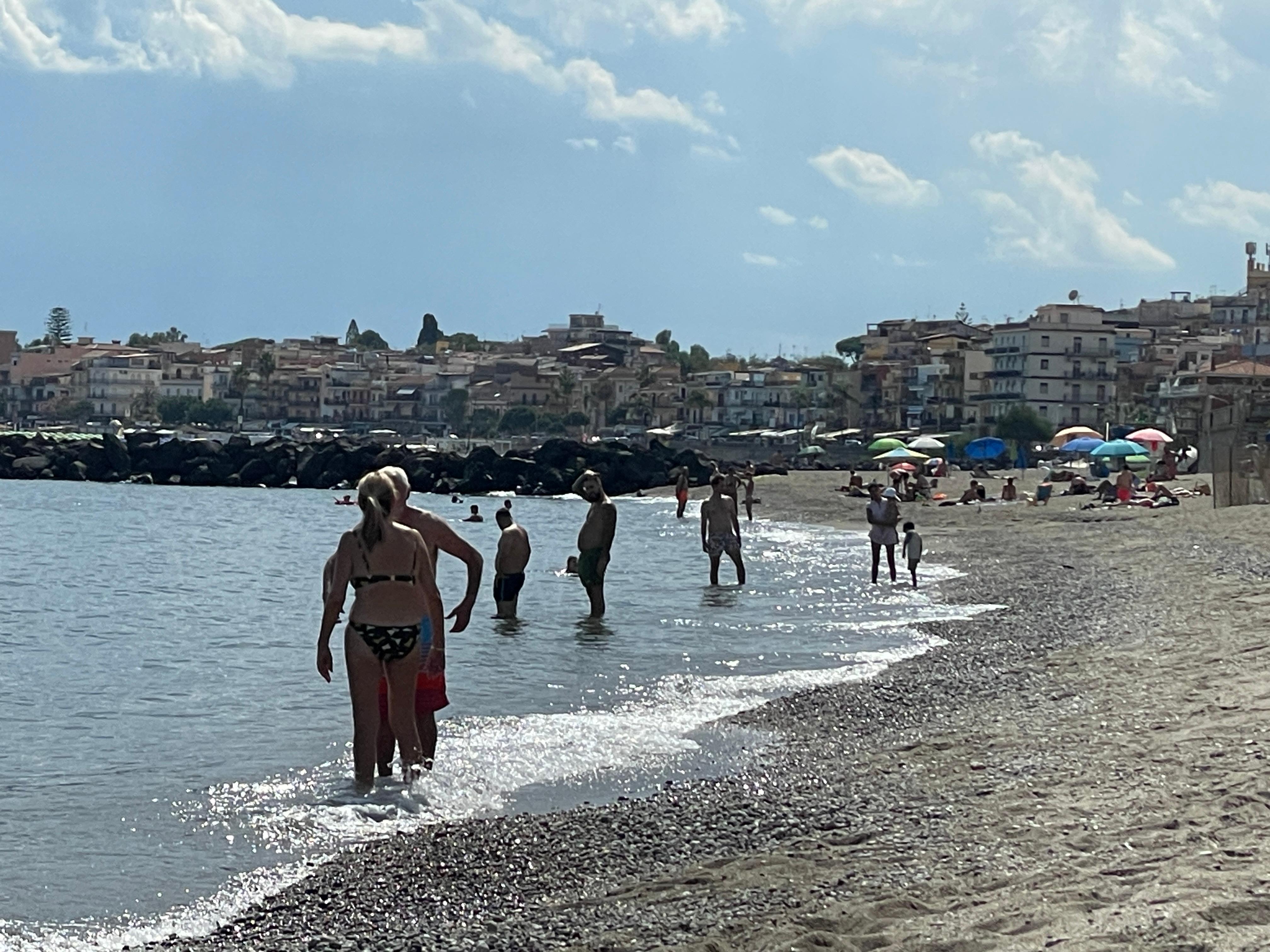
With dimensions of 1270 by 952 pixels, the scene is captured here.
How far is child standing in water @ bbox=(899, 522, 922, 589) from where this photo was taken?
20.5 m

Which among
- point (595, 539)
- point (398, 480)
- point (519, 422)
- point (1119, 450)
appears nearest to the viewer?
point (398, 480)

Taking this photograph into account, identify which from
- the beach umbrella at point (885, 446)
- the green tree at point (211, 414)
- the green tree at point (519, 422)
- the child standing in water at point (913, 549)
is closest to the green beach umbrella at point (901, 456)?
the beach umbrella at point (885, 446)

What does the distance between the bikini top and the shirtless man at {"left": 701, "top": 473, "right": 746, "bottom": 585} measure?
1235 centimetres

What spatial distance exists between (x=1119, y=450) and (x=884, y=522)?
77.9 ft

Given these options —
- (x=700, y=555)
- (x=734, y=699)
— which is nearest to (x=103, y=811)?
(x=734, y=699)

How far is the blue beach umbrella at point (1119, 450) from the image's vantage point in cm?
4231

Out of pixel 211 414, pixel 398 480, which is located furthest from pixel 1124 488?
pixel 211 414

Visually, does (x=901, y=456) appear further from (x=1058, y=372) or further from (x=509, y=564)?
(x=1058, y=372)

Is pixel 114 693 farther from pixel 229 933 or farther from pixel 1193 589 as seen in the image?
pixel 1193 589

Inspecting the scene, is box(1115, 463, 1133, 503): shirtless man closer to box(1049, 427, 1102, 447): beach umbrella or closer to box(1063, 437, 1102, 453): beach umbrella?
box(1063, 437, 1102, 453): beach umbrella

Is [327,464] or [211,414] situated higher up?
[211,414]

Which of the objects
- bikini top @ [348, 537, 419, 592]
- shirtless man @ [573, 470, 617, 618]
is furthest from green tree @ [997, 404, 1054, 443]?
bikini top @ [348, 537, 419, 592]

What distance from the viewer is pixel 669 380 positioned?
462 ft

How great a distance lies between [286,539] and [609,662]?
2565 centimetres
